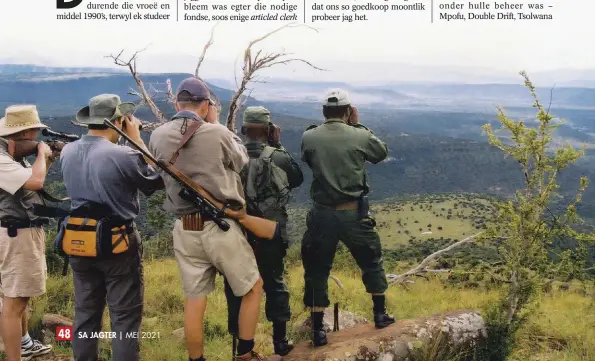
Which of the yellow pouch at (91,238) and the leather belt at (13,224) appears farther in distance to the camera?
the leather belt at (13,224)

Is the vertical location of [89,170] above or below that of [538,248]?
above

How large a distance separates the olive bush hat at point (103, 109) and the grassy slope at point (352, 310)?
6.16 ft

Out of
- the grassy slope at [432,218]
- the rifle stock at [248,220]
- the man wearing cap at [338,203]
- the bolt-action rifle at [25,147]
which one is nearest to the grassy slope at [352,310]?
the man wearing cap at [338,203]

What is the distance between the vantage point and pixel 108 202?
9.54 ft

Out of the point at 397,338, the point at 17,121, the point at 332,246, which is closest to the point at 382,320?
the point at 397,338

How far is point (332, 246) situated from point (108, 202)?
1.53m

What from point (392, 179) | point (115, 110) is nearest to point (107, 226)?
point (115, 110)

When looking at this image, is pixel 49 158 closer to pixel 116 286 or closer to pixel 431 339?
pixel 116 286

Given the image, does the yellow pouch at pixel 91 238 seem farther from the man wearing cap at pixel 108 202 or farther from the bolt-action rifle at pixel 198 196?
the bolt-action rifle at pixel 198 196

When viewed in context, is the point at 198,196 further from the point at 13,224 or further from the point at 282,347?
the point at 13,224

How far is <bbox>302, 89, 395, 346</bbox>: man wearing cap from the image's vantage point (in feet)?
11.6

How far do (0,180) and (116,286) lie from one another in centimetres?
103

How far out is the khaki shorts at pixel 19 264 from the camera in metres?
Answer: 3.37

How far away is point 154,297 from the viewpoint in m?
5.38
